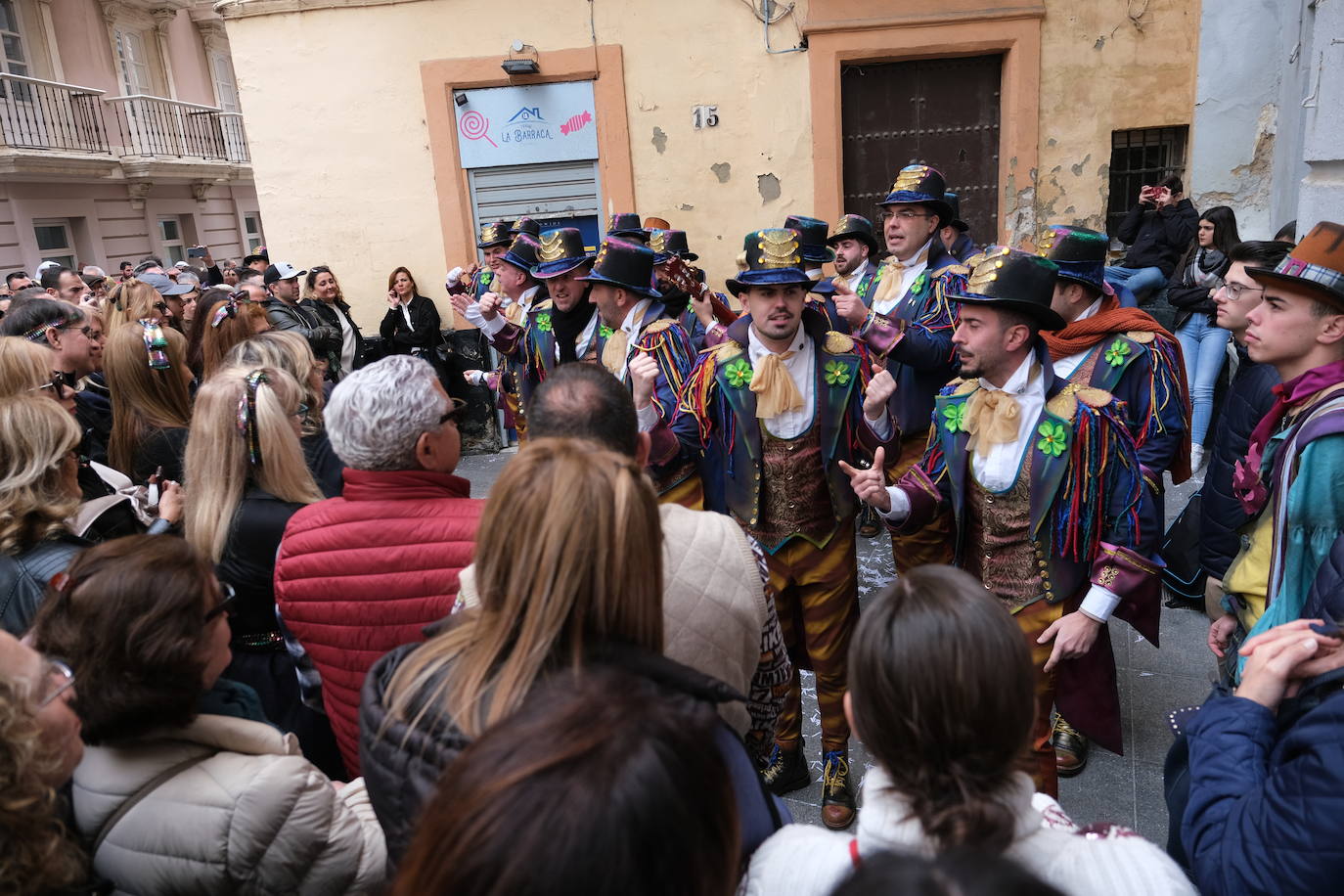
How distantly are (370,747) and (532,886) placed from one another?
0.72m

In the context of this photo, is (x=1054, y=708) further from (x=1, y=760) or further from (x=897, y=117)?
(x=897, y=117)

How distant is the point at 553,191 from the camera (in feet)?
29.1

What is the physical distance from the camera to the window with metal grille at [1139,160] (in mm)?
8250

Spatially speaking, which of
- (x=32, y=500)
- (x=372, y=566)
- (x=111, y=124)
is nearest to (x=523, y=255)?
(x=32, y=500)

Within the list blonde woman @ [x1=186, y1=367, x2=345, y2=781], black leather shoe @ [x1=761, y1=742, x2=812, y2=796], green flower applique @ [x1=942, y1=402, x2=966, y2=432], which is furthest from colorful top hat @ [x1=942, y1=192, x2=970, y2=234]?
blonde woman @ [x1=186, y1=367, x2=345, y2=781]

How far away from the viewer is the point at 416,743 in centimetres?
141

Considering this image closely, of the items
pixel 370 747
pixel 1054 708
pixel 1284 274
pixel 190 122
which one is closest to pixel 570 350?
pixel 1054 708

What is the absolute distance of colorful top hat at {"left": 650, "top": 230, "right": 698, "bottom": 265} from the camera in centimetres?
638

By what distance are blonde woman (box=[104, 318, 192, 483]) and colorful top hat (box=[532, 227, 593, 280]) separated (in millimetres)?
2138

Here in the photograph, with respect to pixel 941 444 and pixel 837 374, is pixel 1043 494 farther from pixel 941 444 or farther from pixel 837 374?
pixel 837 374

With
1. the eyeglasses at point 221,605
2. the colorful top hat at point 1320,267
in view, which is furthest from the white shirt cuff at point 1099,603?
the eyeglasses at point 221,605

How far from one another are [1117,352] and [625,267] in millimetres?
2334

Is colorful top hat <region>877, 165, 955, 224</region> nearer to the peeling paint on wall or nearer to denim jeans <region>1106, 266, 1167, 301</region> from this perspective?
denim jeans <region>1106, 266, 1167, 301</region>

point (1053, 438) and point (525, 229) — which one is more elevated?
point (525, 229)
